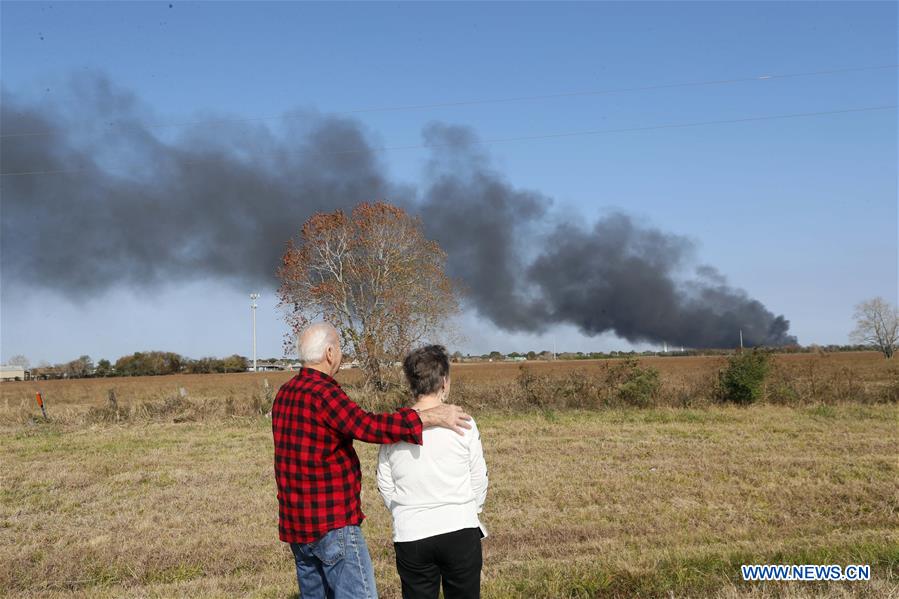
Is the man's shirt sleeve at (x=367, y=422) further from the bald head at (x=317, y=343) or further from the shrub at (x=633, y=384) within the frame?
the shrub at (x=633, y=384)

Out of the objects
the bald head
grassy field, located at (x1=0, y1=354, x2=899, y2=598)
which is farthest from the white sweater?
grassy field, located at (x1=0, y1=354, x2=899, y2=598)

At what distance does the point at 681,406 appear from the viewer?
22.6 metres

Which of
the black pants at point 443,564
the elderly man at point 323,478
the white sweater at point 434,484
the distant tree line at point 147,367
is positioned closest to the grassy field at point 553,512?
the black pants at point 443,564

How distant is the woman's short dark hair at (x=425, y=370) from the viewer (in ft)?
12.8

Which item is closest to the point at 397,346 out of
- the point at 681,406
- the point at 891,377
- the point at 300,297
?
the point at 300,297

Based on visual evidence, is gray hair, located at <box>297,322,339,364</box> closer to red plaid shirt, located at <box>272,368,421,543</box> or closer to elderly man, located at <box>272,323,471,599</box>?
elderly man, located at <box>272,323,471,599</box>

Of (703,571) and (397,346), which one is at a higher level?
(397,346)

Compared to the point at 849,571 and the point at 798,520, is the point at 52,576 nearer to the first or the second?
the point at 849,571

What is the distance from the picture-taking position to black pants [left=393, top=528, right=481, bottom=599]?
3.79 m

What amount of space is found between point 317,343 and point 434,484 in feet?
3.44

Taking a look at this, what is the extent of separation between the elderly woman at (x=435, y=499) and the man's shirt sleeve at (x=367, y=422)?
0.12m

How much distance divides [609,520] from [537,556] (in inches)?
79.9

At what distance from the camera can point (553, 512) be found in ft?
31.9

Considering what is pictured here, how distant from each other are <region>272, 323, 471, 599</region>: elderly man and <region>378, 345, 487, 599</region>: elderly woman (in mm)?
156
